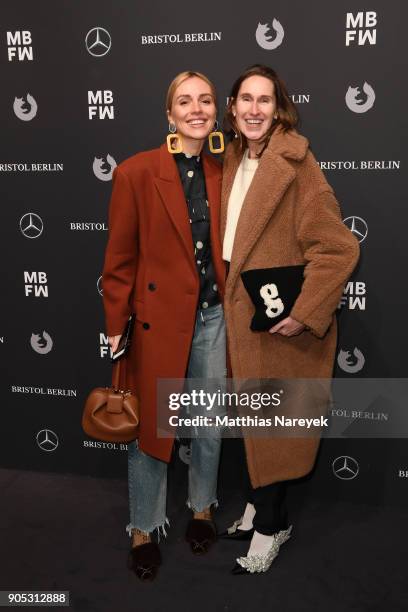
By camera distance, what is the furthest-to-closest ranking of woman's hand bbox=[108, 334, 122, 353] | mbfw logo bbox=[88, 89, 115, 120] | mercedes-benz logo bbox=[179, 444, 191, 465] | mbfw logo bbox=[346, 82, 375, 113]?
mercedes-benz logo bbox=[179, 444, 191, 465] < mbfw logo bbox=[88, 89, 115, 120] < mbfw logo bbox=[346, 82, 375, 113] < woman's hand bbox=[108, 334, 122, 353]

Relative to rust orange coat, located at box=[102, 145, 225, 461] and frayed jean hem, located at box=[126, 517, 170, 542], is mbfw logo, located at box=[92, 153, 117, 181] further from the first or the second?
frayed jean hem, located at box=[126, 517, 170, 542]

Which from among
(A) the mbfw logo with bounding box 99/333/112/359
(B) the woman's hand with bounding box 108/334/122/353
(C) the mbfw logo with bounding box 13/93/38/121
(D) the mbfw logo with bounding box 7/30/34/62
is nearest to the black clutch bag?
(B) the woman's hand with bounding box 108/334/122/353

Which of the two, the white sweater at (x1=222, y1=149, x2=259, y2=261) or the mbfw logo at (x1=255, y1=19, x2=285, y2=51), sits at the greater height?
the mbfw logo at (x1=255, y1=19, x2=285, y2=51)

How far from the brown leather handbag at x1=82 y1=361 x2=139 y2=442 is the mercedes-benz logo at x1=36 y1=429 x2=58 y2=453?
1042 millimetres

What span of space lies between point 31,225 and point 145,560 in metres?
1.64

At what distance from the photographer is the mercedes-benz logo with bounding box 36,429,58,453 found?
3443 mm

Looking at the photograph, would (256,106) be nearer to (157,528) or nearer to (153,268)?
(153,268)

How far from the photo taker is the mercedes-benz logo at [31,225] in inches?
123

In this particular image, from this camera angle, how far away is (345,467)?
3174 mm

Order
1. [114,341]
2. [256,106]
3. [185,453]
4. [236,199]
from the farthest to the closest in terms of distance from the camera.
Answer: [185,453] → [114,341] → [236,199] → [256,106]

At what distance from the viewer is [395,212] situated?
9.13 ft

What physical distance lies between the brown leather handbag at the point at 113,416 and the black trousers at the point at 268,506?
0.58 metres

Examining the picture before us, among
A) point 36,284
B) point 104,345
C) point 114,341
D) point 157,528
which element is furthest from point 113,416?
point 36,284

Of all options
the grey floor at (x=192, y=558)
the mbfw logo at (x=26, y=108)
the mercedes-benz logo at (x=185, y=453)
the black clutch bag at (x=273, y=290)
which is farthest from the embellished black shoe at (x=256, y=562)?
the mbfw logo at (x=26, y=108)
